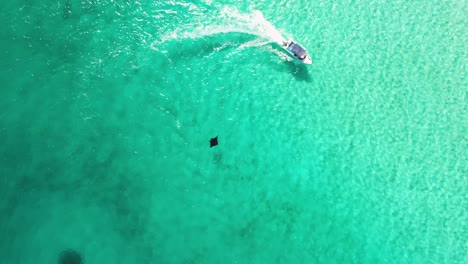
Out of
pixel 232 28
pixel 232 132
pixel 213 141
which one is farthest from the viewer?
pixel 232 28

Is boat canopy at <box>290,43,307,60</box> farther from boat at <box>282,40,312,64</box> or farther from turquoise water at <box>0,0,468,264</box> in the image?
turquoise water at <box>0,0,468,264</box>

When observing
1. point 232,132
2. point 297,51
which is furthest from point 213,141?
point 297,51

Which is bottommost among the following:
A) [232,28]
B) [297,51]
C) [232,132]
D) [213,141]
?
[213,141]

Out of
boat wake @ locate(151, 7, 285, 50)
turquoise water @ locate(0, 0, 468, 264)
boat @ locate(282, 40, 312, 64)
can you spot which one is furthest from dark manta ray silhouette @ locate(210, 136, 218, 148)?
boat @ locate(282, 40, 312, 64)

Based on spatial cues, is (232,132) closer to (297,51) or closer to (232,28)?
(297,51)

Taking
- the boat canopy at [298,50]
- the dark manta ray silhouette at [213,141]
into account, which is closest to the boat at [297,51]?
the boat canopy at [298,50]

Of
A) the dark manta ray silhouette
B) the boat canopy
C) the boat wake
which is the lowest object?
the dark manta ray silhouette

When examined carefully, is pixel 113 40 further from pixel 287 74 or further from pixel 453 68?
pixel 453 68

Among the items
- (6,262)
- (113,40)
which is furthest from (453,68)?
(6,262)
